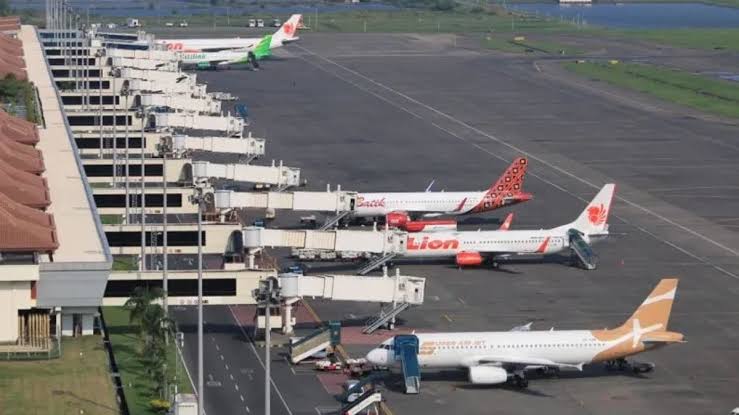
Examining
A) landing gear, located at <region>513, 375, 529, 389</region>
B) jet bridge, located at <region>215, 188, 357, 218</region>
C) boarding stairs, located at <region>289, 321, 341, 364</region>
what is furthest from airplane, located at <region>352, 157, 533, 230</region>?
landing gear, located at <region>513, 375, 529, 389</region>

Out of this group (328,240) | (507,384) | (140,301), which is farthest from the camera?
(328,240)

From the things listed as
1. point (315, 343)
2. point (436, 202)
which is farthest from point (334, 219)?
point (315, 343)

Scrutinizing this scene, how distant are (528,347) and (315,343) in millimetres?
12974

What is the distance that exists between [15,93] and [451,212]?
55.9m

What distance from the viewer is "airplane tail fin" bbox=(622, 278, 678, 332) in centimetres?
10069

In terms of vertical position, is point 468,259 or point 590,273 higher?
point 468,259

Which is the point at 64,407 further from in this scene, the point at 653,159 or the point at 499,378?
the point at 653,159

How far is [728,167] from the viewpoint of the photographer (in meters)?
186

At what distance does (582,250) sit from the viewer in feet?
435

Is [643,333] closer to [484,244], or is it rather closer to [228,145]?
[484,244]

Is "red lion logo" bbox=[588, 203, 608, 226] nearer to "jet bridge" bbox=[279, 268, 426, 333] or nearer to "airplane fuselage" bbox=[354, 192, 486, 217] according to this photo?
"airplane fuselage" bbox=[354, 192, 486, 217]

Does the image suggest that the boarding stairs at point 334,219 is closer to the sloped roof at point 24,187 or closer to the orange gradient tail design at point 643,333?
the sloped roof at point 24,187

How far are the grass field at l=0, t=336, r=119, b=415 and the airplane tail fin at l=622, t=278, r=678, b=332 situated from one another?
3044cm

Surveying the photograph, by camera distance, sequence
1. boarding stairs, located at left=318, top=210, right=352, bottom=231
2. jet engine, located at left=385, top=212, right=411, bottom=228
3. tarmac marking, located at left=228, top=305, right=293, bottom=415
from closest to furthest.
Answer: tarmac marking, located at left=228, top=305, right=293, bottom=415 → boarding stairs, located at left=318, top=210, right=352, bottom=231 → jet engine, located at left=385, top=212, right=411, bottom=228
